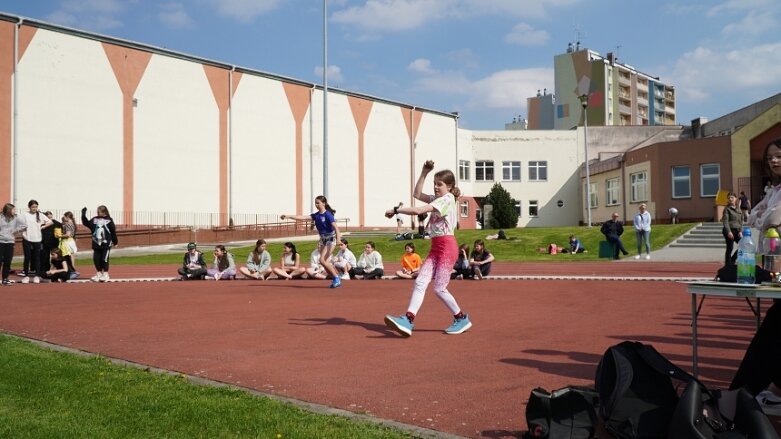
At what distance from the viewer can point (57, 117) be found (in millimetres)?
38625

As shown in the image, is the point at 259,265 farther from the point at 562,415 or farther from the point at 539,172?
the point at 539,172

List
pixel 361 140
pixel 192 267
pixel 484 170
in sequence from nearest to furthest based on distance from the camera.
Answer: pixel 192 267
pixel 361 140
pixel 484 170

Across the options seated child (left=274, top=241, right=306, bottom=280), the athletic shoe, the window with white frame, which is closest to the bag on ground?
the athletic shoe

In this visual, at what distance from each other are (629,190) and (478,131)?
18.9 meters

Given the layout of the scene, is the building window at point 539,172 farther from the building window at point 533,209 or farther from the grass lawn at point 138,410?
the grass lawn at point 138,410

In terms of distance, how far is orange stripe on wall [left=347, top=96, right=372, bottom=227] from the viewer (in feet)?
184

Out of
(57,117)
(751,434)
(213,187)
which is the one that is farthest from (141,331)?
(213,187)

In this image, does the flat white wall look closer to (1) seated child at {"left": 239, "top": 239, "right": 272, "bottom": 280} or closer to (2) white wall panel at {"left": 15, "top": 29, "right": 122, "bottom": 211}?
(2) white wall panel at {"left": 15, "top": 29, "right": 122, "bottom": 211}

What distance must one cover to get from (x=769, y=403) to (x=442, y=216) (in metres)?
4.22

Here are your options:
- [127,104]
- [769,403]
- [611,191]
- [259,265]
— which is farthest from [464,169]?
[769,403]

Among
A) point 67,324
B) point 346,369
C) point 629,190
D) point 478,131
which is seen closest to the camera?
point 346,369

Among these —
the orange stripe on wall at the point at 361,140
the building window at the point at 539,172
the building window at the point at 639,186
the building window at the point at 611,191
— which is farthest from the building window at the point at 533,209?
the orange stripe on wall at the point at 361,140

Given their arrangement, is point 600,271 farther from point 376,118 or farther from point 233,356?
point 376,118

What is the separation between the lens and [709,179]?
43.5m
